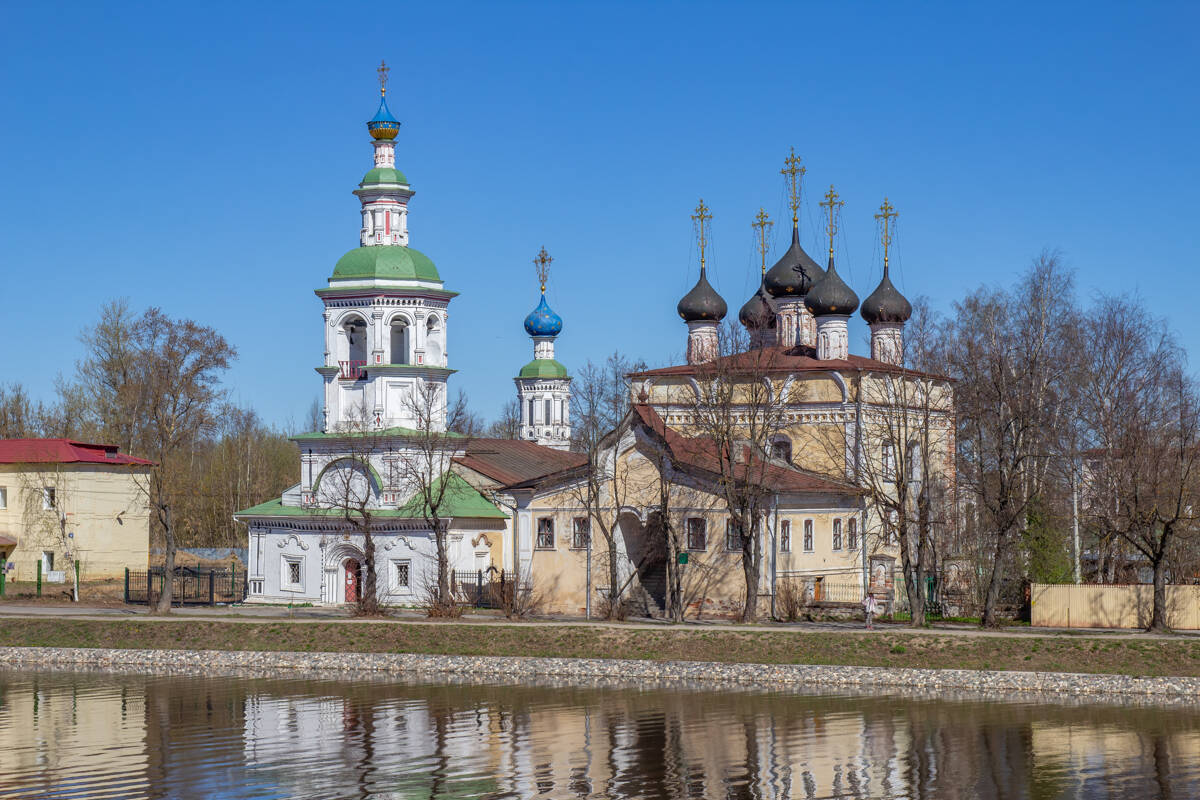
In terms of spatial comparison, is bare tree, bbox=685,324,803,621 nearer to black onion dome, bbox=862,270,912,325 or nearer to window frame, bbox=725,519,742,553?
window frame, bbox=725,519,742,553

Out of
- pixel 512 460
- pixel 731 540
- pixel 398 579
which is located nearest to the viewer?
pixel 731 540

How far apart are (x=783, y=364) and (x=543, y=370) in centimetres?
3407

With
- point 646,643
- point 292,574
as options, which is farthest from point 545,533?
point 646,643

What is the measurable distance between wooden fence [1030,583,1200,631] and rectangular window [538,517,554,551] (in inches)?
534

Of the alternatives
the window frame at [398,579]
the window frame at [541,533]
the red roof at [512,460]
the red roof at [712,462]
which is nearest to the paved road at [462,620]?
A: the window frame at [398,579]

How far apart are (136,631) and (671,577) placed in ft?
45.7

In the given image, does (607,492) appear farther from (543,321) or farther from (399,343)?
(543,321)

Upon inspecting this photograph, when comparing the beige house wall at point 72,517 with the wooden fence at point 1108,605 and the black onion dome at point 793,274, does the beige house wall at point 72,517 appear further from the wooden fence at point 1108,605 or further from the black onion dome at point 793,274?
the wooden fence at point 1108,605

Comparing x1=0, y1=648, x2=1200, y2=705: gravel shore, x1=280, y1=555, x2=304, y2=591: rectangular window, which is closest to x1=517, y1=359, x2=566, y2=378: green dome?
x1=280, y1=555, x2=304, y2=591: rectangular window

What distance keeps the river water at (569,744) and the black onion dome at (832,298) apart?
20421mm

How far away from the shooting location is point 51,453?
54094 millimetres

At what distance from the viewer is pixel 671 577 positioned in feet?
139

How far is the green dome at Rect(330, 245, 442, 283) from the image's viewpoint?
4797 centimetres

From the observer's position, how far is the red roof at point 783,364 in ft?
142
